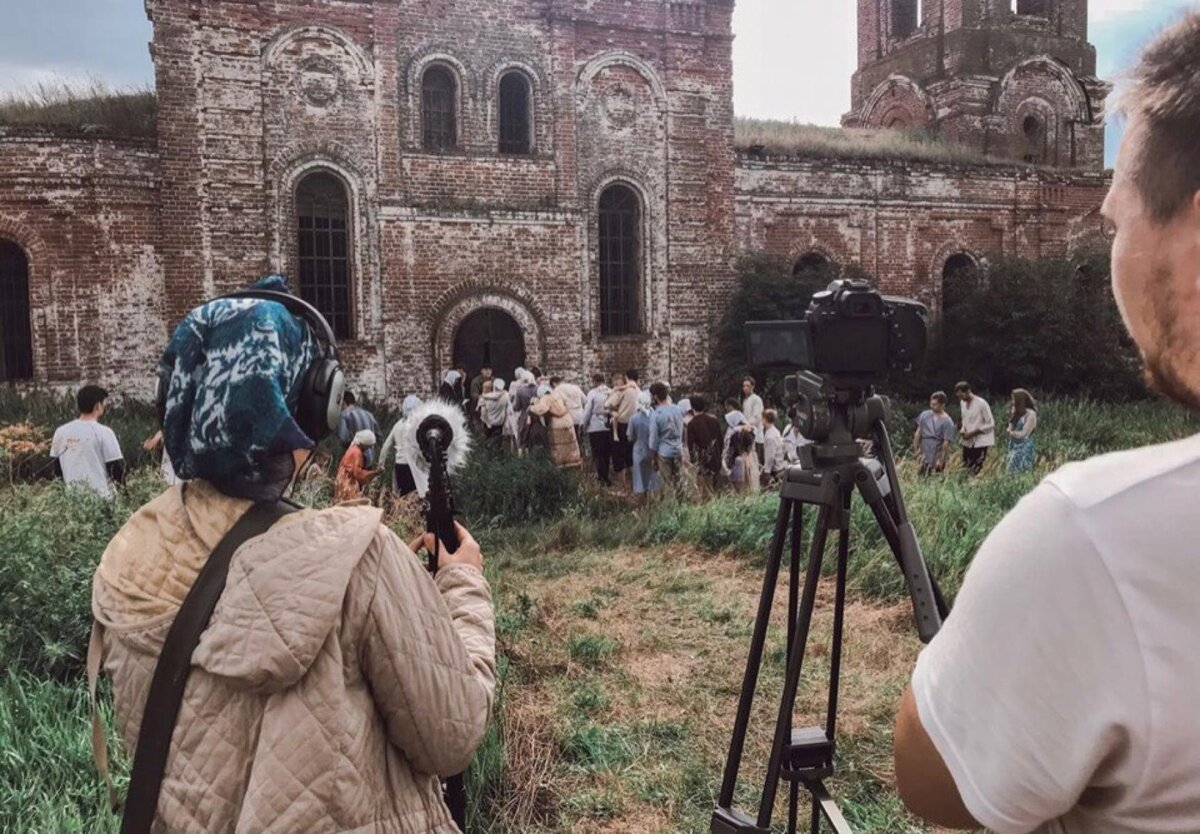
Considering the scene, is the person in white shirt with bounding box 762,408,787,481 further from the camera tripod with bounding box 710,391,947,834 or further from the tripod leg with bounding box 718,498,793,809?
the tripod leg with bounding box 718,498,793,809

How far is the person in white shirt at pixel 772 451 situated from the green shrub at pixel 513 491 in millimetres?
2406

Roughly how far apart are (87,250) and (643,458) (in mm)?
9764

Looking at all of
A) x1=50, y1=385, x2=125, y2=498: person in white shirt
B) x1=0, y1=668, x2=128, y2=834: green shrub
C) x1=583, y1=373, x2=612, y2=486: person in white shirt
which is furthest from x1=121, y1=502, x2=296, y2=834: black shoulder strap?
x1=583, y1=373, x2=612, y2=486: person in white shirt

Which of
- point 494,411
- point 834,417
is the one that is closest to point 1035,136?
point 494,411

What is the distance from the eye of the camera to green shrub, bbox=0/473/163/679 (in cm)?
406

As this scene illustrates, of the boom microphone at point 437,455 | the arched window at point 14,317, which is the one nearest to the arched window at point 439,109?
the arched window at point 14,317

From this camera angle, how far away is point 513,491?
32.4 ft

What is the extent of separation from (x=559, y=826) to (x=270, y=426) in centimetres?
259

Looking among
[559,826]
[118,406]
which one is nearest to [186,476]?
[559,826]

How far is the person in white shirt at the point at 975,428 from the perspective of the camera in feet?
35.6

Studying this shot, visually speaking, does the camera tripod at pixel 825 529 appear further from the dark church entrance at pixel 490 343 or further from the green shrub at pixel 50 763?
the dark church entrance at pixel 490 343

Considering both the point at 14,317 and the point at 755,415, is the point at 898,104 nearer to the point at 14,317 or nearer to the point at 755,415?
the point at 755,415

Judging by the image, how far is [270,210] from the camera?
50.3 feet

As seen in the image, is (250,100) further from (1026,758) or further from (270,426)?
(1026,758)
